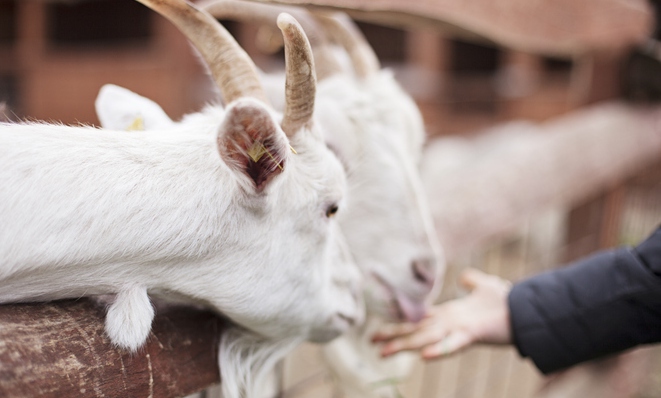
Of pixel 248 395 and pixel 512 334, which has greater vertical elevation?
pixel 248 395

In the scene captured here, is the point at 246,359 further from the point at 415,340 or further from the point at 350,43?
the point at 350,43

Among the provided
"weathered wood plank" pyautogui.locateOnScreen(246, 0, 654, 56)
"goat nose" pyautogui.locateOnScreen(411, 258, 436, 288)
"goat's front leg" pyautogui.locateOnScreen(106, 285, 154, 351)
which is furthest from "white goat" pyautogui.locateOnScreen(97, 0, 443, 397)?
"goat's front leg" pyautogui.locateOnScreen(106, 285, 154, 351)

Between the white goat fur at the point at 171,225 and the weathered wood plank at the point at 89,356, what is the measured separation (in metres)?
0.03

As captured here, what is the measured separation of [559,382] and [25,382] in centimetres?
270

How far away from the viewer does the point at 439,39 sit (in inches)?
442

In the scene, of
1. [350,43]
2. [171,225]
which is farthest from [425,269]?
[171,225]

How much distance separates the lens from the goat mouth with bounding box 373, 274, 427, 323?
171 centimetres

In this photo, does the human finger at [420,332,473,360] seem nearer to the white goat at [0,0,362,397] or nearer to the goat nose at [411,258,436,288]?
the goat nose at [411,258,436,288]

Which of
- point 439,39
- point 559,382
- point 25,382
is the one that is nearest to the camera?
point 25,382

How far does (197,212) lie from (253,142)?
14 centimetres

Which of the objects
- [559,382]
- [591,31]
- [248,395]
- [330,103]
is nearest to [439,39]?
[591,31]

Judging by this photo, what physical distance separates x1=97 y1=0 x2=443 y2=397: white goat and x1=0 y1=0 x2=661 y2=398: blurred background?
0.20 m

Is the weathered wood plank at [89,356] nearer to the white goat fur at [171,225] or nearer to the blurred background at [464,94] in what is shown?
the white goat fur at [171,225]

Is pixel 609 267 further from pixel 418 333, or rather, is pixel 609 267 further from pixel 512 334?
pixel 418 333
